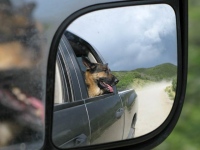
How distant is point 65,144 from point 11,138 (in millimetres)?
155

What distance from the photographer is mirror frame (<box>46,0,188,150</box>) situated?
1.25 metres

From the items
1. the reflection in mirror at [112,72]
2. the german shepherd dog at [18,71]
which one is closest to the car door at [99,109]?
the reflection in mirror at [112,72]

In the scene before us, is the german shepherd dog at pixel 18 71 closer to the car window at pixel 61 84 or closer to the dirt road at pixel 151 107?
the car window at pixel 61 84

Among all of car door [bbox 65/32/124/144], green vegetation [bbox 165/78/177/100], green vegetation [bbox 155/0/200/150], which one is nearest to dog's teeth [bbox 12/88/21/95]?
car door [bbox 65/32/124/144]

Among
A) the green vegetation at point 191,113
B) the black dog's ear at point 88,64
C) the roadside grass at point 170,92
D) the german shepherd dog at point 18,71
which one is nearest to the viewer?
the german shepherd dog at point 18,71

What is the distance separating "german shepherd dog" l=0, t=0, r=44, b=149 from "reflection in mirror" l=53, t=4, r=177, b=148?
0.20 feet

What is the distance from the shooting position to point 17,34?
1199 millimetres

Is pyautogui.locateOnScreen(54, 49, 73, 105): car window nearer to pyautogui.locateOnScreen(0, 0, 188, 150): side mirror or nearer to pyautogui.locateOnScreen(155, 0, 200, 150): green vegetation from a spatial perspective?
pyautogui.locateOnScreen(0, 0, 188, 150): side mirror

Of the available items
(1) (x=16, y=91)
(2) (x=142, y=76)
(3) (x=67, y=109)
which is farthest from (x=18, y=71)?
(2) (x=142, y=76)

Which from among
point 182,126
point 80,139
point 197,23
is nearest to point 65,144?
point 80,139

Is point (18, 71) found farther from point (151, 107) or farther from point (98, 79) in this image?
point (151, 107)

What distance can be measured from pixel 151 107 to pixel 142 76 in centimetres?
11

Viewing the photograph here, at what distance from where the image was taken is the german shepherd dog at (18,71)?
3.92 feet

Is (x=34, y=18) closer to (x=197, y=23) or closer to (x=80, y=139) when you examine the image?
(x=80, y=139)
